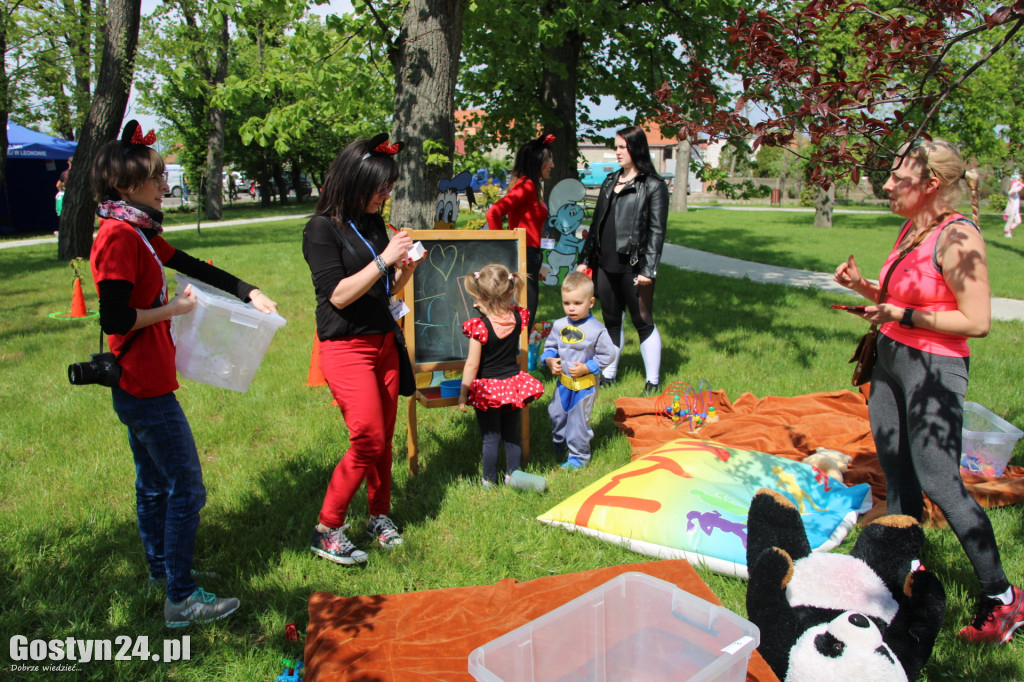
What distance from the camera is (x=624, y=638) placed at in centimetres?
255

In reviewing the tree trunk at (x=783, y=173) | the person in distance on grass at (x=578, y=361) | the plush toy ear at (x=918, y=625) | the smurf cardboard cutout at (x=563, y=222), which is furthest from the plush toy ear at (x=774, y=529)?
the tree trunk at (x=783, y=173)

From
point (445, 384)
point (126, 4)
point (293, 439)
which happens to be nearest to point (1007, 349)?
point (445, 384)

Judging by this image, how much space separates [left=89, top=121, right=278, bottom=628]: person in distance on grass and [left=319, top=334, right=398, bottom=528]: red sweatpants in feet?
2.18

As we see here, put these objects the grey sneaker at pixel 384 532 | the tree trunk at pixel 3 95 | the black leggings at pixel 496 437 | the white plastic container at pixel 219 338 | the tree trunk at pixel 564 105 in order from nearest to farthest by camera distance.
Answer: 1. the white plastic container at pixel 219 338
2. the grey sneaker at pixel 384 532
3. the black leggings at pixel 496 437
4. the tree trunk at pixel 564 105
5. the tree trunk at pixel 3 95

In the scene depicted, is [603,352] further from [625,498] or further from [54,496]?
[54,496]

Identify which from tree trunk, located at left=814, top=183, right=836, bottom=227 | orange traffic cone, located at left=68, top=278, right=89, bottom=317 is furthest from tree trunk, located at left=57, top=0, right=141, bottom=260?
tree trunk, located at left=814, top=183, right=836, bottom=227

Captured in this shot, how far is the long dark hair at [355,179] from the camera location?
10.4 feet

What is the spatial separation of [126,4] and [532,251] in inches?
425

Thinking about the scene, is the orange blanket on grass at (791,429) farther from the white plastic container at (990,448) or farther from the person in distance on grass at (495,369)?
the person in distance on grass at (495,369)

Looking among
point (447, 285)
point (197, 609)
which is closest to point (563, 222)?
point (447, 285)

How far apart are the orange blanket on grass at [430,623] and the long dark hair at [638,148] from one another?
11.5ft

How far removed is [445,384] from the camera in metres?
4.53

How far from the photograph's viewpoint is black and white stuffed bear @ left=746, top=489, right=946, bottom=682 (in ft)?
7.75

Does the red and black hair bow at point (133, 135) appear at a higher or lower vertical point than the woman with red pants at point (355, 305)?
higher
